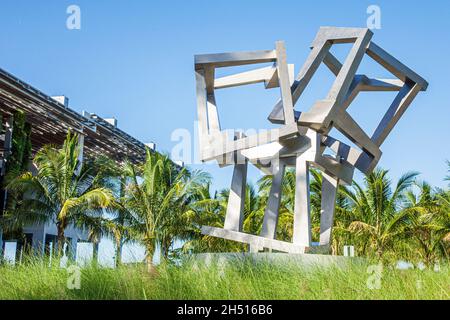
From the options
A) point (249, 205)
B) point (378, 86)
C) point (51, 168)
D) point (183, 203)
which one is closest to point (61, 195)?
point (51, 168)

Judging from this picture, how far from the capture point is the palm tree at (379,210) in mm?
23484

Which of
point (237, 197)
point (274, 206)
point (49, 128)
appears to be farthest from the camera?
point (49, 128)

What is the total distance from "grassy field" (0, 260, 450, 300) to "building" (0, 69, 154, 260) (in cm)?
1372

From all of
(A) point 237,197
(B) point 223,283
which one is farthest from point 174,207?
(B) point 223,283

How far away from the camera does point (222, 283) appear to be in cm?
689

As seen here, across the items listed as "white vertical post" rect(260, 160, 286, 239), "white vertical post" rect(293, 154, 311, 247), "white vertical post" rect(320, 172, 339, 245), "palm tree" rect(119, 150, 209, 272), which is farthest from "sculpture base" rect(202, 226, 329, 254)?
"palm tree" rect(119, 150, 209, 272)

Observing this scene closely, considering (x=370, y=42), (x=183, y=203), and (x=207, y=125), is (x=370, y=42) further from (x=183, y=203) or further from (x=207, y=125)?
(x=183, y=203)

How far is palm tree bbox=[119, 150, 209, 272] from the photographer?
20984mm

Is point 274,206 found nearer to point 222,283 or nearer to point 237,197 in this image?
point 237,197

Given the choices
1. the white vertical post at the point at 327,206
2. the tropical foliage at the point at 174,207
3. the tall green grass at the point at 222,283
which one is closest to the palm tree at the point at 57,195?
the tropical foliage at the point at 174,207

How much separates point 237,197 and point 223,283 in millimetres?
4607

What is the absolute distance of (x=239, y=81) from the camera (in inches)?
460

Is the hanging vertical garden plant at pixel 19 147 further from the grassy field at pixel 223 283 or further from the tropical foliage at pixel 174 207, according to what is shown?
the grassy field at pixel 223 283

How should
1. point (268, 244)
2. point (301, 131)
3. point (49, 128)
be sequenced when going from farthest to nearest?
point (49, 128)
point (301, 131)
point (268, 244)
